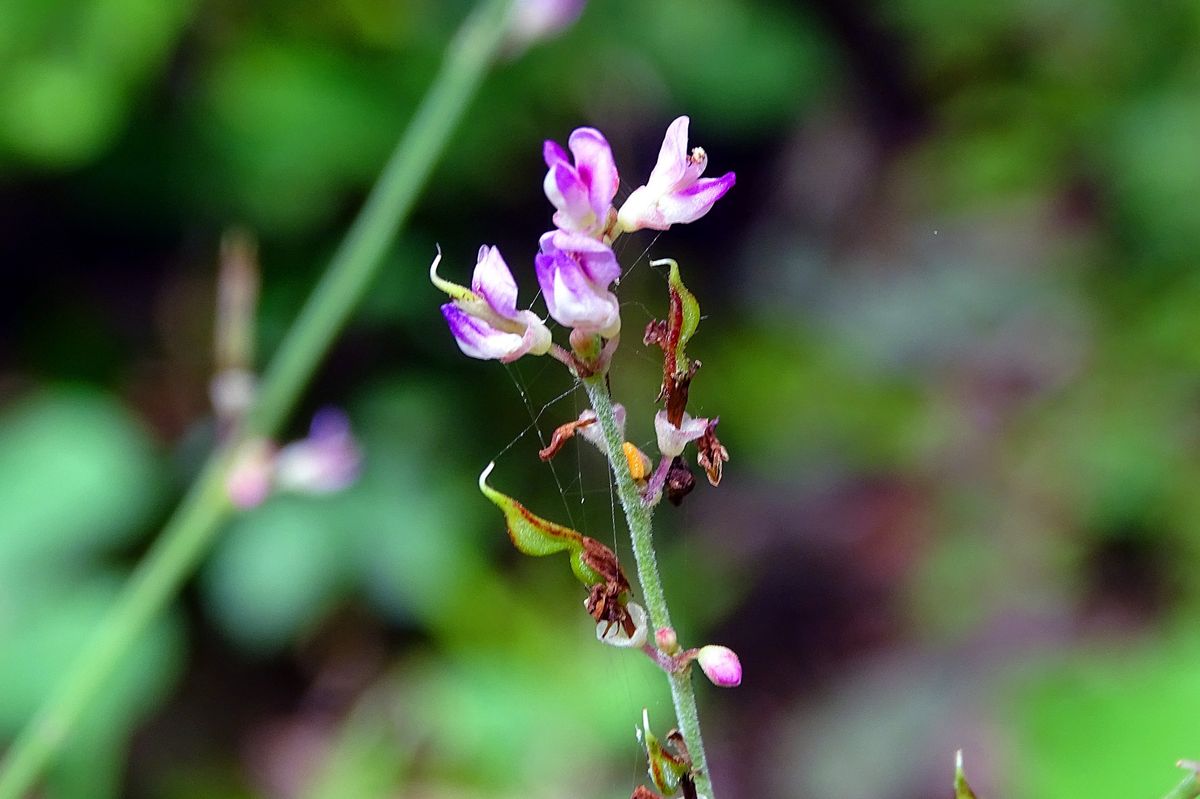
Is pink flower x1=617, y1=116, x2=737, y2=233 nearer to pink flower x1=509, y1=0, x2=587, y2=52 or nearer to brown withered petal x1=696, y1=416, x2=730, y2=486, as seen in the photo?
brown withered petal x1=696, y1=416, x2=730, y2=486

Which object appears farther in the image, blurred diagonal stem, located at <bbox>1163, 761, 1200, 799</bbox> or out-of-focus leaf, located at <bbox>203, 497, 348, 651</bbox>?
out-of-focus leaf, located at <bbox>203, 497, 348, 651</bbox>

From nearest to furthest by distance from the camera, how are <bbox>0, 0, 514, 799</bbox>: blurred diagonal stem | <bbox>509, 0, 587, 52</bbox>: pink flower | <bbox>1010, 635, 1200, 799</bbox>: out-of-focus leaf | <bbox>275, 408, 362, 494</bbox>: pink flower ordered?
<bbox>0, 0, 514, 799</bbox>: blurred diagonal stem < <bbox>275, 408, 362, 494</bbox>: pink flower < <bbox>509, 0, 587, 52</bbox>: pink flower < <bbox>1010, 635, 1200, 799</bbox>: out-of-focus leaf

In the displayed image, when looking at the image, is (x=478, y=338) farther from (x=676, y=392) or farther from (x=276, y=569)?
(x=276, y=569)

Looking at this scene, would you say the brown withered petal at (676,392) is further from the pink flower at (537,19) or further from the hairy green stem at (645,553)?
the pink flower at (537,19)

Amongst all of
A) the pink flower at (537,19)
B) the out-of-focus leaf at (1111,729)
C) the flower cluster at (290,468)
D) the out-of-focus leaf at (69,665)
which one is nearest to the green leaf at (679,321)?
the flower cluster at (290,468)

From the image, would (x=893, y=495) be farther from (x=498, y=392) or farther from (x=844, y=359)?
(x=498, y=392)

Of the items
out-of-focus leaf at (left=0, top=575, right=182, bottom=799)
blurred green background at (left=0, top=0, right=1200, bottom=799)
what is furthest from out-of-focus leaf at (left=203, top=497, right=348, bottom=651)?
out-of-focus leaf at (left=0, top=575, right=182, bottom=799)
